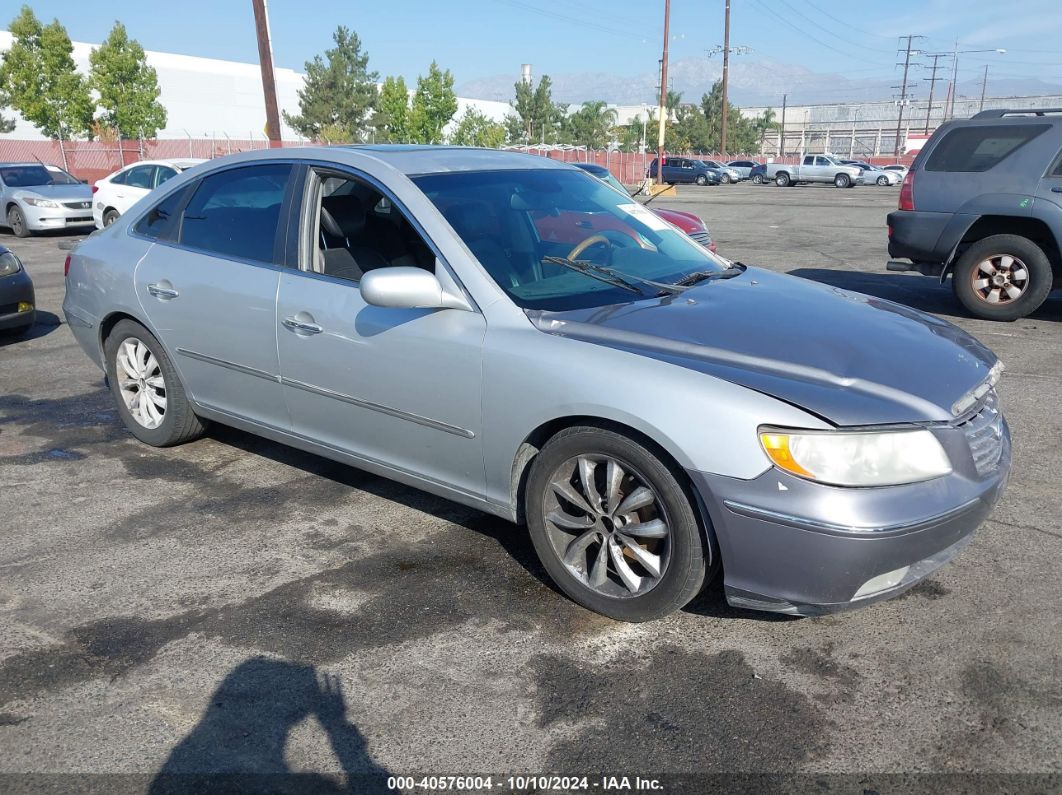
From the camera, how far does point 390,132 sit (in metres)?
62.8

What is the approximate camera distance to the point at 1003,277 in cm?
868

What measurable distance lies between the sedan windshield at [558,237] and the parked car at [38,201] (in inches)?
629

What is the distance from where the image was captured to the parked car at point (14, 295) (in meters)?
8.00

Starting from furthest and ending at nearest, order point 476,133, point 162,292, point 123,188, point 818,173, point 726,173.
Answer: point 476,133 → point 726,173 → point 818,173 → point 123,188 → point 162,292

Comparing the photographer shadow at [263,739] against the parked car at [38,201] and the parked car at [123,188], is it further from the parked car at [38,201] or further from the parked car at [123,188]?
the parked car at [38,201]

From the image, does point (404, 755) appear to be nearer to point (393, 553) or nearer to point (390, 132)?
point (393, 553)

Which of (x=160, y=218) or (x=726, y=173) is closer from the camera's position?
(x=160, y=218)

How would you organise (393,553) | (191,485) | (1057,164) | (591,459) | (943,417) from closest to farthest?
(943,417) < (591,459) < (393,553) < (191,485) < (1057,164)

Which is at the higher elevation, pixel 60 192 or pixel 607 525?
pixel 60 192

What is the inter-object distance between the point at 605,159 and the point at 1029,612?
48577 millimetres

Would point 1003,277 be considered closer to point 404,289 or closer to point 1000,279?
point 1000,279

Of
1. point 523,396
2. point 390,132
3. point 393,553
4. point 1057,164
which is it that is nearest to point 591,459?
point 523,396

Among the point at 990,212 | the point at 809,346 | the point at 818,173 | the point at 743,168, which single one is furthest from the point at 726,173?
the point at 809,346

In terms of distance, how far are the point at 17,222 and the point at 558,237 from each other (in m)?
17.3
